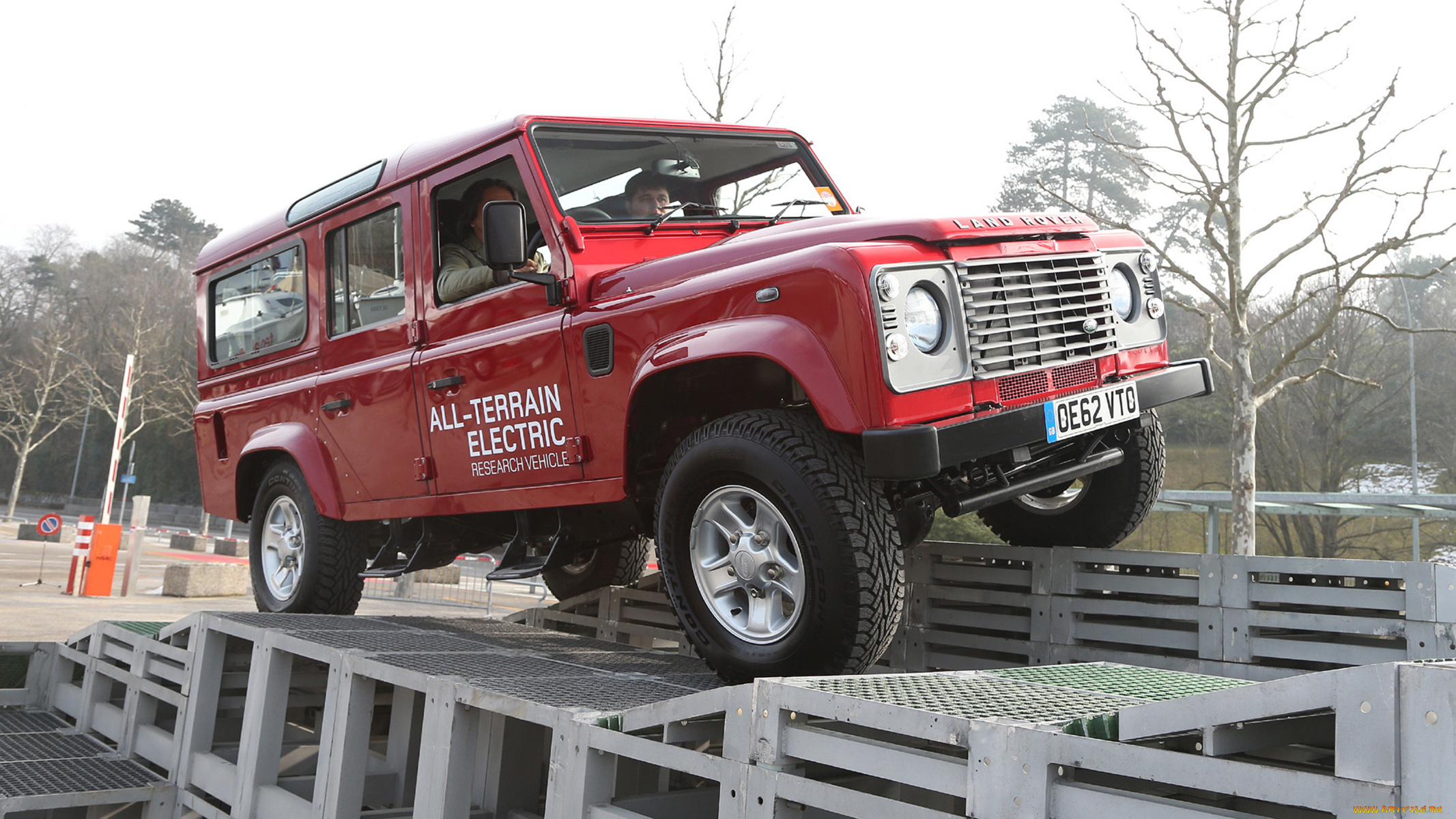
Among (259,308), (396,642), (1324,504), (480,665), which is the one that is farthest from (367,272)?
(1324,504)

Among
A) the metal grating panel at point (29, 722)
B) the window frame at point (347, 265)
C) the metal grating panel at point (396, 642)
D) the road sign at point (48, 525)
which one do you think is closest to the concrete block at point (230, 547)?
the road sign at point (48, 525)

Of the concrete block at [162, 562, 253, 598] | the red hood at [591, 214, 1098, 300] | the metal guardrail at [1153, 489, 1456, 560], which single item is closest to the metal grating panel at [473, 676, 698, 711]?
the red hood at [591, 214, 1098, 300]

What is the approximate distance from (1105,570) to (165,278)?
57.7 meters

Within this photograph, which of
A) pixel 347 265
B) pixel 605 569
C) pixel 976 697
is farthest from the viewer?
pixel 605 569

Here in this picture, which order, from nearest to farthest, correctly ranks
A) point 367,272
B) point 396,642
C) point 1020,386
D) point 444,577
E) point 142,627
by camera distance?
point 1020,386 → point 396,642 → point 367,272 → point 142,627 → point 444,577

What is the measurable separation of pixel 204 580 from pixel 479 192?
15.7 m

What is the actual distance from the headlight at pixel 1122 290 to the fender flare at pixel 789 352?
135 centimetres

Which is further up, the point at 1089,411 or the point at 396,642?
the point at 1089,411

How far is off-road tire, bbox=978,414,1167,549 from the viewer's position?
4.25m

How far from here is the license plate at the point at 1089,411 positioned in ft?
11.0

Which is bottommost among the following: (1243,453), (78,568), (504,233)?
(78,568)

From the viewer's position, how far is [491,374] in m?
4.43

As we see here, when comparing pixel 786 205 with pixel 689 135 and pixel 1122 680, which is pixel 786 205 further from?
pixel 1122 680

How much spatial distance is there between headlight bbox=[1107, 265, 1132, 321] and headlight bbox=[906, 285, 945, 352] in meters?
1.02
